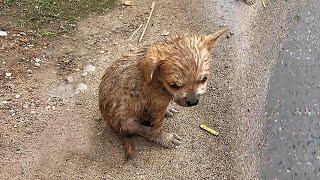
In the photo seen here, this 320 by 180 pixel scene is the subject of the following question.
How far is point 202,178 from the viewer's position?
16.2 feet

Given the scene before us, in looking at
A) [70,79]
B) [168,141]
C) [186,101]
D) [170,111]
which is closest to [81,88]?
[70,79]

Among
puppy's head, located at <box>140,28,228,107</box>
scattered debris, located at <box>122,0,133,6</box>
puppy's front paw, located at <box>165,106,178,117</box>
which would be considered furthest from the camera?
scattered debris, located at <box>122,0,133,6</box>

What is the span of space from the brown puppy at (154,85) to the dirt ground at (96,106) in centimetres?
20

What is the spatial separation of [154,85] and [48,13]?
1.87m

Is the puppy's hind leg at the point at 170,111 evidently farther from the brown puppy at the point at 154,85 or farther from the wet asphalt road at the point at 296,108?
the wet asphalt road at the point at 296,108

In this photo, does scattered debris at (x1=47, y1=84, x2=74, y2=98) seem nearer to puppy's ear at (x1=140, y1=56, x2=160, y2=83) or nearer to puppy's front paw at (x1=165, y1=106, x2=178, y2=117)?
puppy's front paw at (x1=165, y1=106, x2=178, y2=117)

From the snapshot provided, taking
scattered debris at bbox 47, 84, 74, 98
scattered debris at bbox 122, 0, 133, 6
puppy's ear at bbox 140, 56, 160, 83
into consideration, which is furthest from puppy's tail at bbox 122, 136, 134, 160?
scattered debris at bbox 122, 0, 133, 6

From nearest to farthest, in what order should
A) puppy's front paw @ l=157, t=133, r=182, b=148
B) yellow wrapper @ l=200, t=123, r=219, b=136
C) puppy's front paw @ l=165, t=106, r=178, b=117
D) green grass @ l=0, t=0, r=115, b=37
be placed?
puppy's front paw @ l=157, t=133, r=182, b=148
yellow wrapper @ l=200, t=123, r=219, b=136
puppy's front paw @ l=165, t=106, r=178, b=117
green grass @ l=0, t=0, r=115, b=37

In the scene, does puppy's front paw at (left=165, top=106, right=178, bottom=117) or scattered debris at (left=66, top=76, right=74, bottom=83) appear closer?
puppy's front paw at (left=165, top=106, right=178, bottom=117)

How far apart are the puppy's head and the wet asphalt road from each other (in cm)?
100

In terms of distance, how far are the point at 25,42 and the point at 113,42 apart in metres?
0.83

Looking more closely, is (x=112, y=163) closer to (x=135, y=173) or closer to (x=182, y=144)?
(x=135, y=173)

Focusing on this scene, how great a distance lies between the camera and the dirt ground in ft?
16.4

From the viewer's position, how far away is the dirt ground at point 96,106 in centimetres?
500
